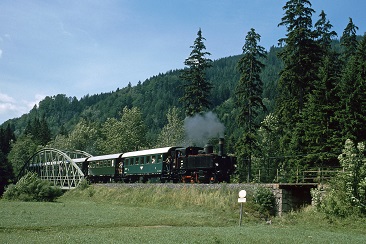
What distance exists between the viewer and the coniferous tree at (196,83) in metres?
53.8

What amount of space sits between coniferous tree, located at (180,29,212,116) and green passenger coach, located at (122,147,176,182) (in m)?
11.3

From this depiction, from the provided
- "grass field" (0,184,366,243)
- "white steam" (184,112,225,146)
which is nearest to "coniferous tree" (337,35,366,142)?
"grass field" (0,184,366,243)

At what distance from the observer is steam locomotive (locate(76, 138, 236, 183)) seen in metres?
34.9

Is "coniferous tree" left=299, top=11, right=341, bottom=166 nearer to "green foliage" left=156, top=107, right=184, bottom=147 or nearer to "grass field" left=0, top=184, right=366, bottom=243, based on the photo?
"grass field" left=0, top=184, right=366, bottom=243

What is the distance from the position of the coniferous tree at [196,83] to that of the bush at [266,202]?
1007 inches

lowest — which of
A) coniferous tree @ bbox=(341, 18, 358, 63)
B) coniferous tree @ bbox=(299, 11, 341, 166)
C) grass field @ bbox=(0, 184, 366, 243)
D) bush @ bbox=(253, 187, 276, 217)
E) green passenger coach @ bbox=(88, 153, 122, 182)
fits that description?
grass field @ bbox=(0, 184, 366, 243)

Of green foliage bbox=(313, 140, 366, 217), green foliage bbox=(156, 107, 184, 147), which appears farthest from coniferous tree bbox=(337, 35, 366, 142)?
green foliage bbox=(156, 107, 184, 147)

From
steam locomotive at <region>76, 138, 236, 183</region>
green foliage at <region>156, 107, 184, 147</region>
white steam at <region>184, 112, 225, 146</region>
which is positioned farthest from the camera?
green foliage at <region>156, 107, 184, 147</region>

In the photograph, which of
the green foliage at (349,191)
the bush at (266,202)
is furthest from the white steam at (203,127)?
the green foliage at (349,191)

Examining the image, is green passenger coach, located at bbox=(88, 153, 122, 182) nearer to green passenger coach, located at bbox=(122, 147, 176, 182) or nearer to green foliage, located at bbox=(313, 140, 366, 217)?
green passenger coach, located at bbox=(122, 147, 176, 182)

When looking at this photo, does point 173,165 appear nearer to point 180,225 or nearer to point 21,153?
point 180,225

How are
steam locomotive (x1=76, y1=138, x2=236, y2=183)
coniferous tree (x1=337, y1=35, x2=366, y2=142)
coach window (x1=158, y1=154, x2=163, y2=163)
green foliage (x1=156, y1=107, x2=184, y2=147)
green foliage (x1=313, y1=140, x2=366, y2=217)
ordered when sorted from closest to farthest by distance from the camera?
green foliage (x1=313, y1=140, x2=366, y2=217) < coniferous tree (x1=337, y1=35, x2=366, y2=142) < steam locomotive (x1=76, y1=138, x2=236, y2=183) < coach window (x1=158, y1=154, x2=163, y2=163) < green foliage (x1=156, y1=107, x2=184, y2=147)

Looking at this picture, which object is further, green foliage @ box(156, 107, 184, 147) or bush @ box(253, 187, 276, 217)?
green foliage @ box(156, 107, 184, 147)

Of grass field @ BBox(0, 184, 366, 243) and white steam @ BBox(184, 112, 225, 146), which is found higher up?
white steam @ BBox(184, 112, 225, 146)
